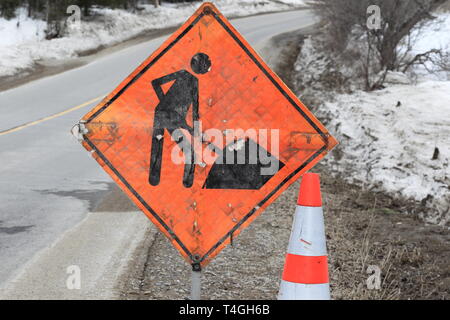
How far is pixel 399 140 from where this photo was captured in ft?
35.9

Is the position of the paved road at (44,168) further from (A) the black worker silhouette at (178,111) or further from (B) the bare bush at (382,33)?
(B) the bare bush at (382,33)

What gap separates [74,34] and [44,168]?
18.4 metres

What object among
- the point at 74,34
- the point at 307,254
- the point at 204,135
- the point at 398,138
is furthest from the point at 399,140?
the point at 74,34

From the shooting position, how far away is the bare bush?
52.1 ft

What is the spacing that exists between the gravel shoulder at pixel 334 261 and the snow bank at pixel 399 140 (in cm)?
104

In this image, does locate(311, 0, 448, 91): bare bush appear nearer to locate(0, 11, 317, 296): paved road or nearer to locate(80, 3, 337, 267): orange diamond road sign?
locate(0, 11, 317, 296): paved road

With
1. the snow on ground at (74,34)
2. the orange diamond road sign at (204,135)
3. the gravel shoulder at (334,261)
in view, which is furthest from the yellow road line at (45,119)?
the orange diamond road sign at (204,135)

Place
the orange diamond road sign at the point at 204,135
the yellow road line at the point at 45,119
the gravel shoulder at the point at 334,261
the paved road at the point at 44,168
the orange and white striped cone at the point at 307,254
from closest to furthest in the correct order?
the orange diamond road sign at the point at 204,135
the orange and white striped cone at the point at 307,254
the gravel shoulder at the point at 334,261
the paved road at the point at 44,168
the yellow road line at the point at 45,119

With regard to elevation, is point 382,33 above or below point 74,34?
above

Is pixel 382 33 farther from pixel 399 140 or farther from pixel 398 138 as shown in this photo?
pixel 399 140

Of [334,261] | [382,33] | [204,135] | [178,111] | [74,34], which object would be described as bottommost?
[334,261]

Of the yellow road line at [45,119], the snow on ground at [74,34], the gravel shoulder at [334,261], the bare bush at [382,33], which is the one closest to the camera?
the gravel shoulder at [334,261]

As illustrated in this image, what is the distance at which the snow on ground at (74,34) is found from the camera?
72.3ft

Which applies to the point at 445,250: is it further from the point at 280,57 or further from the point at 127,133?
the point at 280,57
